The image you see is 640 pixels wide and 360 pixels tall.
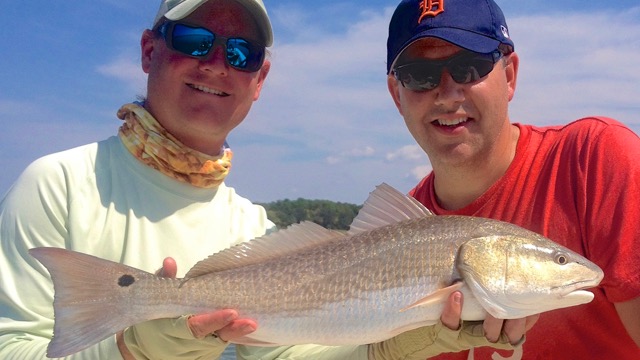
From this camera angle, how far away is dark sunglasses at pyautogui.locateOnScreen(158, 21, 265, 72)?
4453mm

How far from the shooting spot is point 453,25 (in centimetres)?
462

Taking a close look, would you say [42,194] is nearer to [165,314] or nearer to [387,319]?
[165,314]

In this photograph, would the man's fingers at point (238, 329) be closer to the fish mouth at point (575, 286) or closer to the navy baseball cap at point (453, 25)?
the fish mouth at point (575, 286)

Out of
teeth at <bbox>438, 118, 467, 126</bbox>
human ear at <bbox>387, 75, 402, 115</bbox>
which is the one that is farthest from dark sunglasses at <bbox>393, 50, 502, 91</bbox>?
human ear at <bbox>387, 75, 402, 115</bbox>

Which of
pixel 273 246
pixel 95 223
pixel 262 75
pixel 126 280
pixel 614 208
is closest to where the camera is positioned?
pixel 126 280

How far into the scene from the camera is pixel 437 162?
15.9 feet

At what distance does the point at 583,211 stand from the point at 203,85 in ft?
9.14

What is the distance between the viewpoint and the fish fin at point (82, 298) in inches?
138

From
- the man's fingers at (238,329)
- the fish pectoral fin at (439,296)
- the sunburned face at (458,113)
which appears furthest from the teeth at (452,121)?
the man's fingers at (238,329)

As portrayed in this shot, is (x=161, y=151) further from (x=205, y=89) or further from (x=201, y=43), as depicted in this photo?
(x=201, y=43)

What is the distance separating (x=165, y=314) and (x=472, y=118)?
8.63 feet

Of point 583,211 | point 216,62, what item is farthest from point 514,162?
point 216,62

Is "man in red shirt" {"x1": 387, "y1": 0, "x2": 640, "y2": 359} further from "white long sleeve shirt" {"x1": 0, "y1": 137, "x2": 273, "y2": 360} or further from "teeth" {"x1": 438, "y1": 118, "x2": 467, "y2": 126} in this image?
"white long sleeve shirt" {"x1": 0, "y1": 137, "x2": 273, "y2": 360}

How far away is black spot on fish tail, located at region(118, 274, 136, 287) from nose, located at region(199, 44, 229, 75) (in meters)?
1.60
